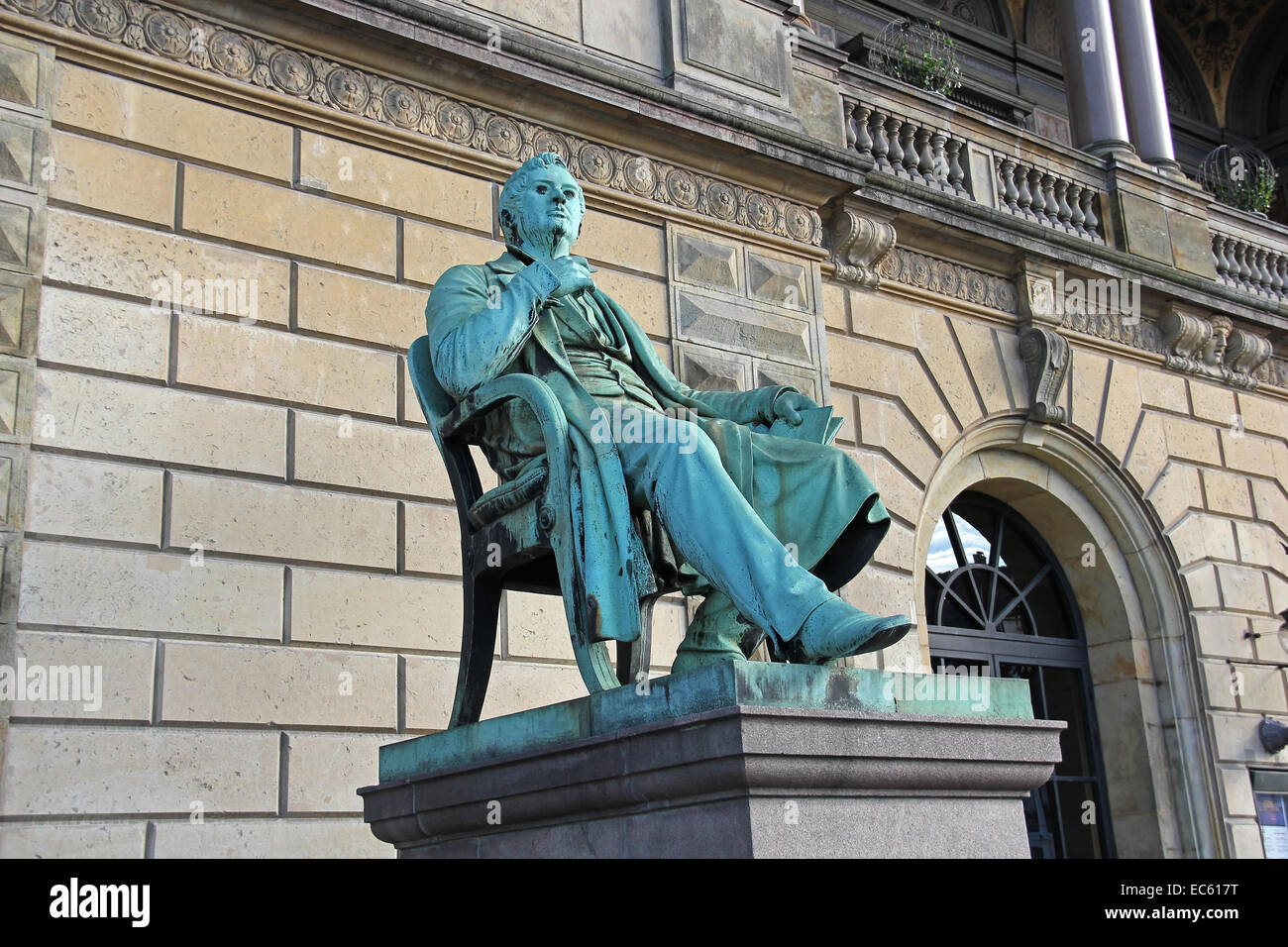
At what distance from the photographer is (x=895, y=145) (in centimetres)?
1075

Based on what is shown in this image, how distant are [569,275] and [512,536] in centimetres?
91

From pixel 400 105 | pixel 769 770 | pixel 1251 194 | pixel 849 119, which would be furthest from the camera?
pixel 1251 194

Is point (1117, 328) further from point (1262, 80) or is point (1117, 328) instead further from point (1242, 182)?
point (1262, 80)

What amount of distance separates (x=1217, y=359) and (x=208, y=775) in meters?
9.62

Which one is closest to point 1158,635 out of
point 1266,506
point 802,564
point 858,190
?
point 1266,506

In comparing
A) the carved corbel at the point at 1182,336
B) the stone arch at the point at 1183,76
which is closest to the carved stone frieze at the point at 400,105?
the carved corbel at the point at 1182,336

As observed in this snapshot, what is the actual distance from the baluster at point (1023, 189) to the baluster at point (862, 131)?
64.7 inches

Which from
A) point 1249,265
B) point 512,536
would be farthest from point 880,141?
point 512,536

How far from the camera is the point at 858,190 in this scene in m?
9.93

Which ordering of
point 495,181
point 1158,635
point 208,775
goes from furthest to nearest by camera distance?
point 1158,635 → point 495,181 → point 208,775

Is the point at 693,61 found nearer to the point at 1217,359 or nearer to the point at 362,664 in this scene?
the point at 362,664

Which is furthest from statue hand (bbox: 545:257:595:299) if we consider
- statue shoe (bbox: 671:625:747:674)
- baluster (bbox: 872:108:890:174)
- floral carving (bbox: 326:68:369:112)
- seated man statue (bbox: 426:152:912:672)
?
baluster (bbox: 872:108:890:174)

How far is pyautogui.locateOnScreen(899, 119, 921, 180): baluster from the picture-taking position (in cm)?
1074

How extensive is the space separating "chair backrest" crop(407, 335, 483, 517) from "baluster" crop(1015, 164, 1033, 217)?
7.60m
